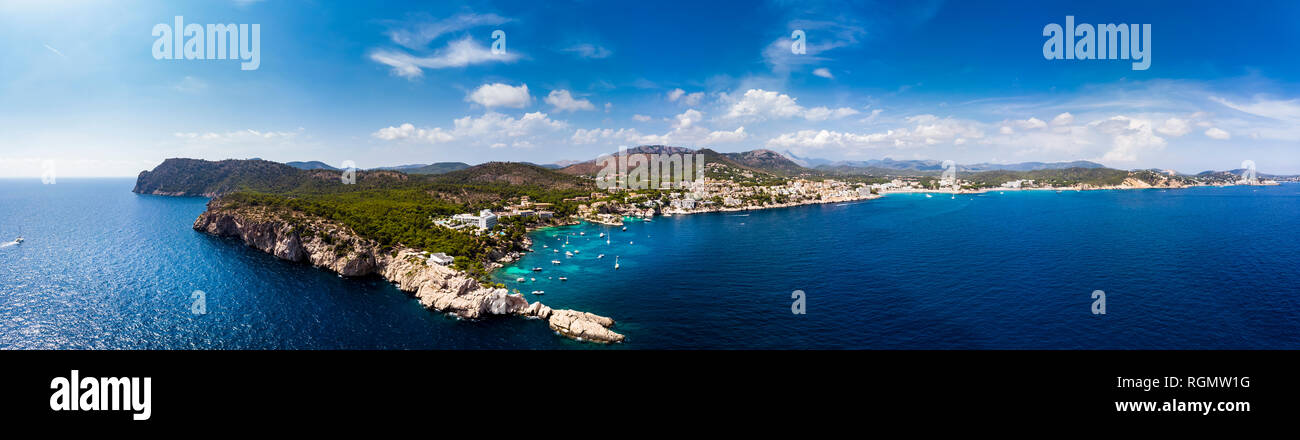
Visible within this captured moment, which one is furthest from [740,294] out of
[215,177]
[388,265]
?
[215,177]

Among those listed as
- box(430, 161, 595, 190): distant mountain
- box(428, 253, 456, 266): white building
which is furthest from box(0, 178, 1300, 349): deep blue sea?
box(430, 161, 595, 190): distant mountain

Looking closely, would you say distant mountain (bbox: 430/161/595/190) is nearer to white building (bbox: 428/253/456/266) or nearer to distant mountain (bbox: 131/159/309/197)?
distant mountain (bbox: 131/159/309/197)

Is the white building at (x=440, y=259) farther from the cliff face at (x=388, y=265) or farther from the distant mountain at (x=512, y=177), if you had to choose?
the distant mountain at (x=512, y=177)

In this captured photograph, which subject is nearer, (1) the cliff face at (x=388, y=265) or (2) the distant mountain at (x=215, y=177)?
(1) the cliff face at (x=388, y=265)

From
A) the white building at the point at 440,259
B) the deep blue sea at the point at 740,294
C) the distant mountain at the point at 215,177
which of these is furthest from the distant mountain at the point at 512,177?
the white building at the point at 440,259

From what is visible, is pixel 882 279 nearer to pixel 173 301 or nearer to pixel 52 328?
pixel 173 301
